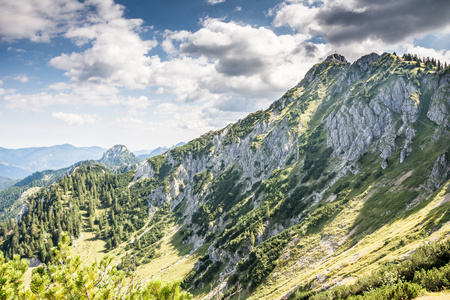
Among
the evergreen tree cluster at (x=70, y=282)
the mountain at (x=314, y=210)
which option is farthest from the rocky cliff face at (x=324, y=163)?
the evergreen tree cluster at (x=70, y=282)

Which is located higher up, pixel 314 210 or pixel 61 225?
pixel 314 210

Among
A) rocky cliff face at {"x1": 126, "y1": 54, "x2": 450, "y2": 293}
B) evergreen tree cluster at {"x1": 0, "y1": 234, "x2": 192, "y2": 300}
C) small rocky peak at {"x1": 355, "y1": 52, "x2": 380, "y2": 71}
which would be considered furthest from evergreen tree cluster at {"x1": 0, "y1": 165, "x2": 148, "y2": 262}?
small rocky peak at {"x1": 355, "y1": 52, "x2": 380, "y2": 71}

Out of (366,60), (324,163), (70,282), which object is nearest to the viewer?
(70,282)

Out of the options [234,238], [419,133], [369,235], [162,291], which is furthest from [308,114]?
[162,291]

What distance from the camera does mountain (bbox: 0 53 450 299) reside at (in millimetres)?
38062

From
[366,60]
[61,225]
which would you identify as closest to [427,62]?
[366,60]

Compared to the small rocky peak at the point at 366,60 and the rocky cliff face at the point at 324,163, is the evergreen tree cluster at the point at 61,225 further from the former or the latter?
the small rocky peak at the point at 366,60

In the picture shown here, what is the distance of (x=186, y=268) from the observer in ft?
324

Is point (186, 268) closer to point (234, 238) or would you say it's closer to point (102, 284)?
point (234, 238)

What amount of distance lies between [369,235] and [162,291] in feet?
165

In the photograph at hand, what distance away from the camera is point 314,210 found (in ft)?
244

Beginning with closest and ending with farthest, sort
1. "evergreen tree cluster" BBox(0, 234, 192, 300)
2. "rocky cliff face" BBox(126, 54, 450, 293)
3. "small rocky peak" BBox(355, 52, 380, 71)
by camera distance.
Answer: "evergreen tree cluster" BBox(0, 234, 192, 300) < "rocky cliff face" BBox(126, 54, 450, 293) < "small rocky peak" BBox(355, 52, 380, 71)

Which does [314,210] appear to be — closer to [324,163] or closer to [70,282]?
[324,163]

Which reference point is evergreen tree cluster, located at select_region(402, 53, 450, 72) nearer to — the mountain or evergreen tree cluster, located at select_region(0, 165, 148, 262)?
the mountain
